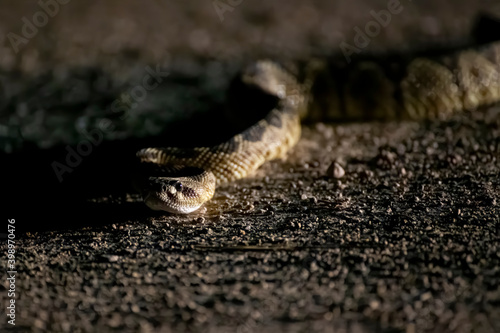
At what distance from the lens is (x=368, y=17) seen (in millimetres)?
15539

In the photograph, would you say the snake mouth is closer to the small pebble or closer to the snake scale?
the small pebble

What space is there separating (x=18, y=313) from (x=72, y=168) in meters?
3.63

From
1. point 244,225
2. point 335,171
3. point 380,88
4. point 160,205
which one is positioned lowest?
point 244,225

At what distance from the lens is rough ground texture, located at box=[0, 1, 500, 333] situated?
4723 millimetres

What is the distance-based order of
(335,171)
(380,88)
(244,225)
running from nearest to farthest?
(244,225)
(335,171)
(380,88)

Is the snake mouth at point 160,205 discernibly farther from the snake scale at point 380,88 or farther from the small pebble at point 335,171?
the snake scale at point 380,88

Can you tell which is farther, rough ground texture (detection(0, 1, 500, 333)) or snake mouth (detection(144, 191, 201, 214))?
snake mouth (detection(144, 191, 201, 214))

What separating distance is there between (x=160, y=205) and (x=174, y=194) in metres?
0.21

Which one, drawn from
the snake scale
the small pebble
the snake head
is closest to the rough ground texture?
the small pebble

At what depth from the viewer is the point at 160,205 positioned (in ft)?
21.2

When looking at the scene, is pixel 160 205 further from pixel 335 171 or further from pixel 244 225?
pixel 335 171

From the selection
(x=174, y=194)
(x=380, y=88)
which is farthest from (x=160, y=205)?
(x=380, y=88)

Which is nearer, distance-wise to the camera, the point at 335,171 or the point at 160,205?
the point at 160,205

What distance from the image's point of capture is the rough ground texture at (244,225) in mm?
4723
